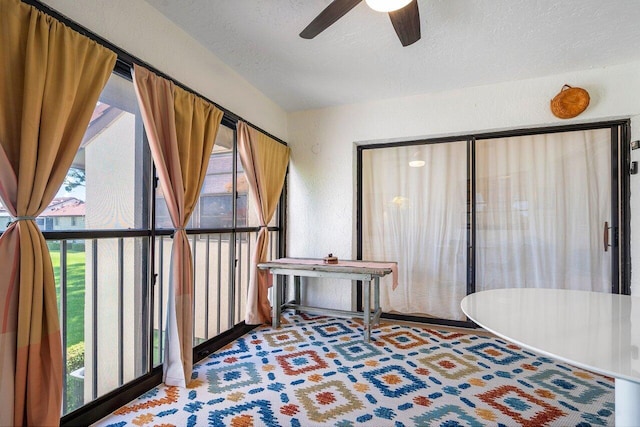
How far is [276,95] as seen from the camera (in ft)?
11.2

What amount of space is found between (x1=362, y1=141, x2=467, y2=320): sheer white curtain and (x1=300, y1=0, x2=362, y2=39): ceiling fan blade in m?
2.01

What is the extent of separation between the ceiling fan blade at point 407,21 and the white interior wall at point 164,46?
60.8 inches

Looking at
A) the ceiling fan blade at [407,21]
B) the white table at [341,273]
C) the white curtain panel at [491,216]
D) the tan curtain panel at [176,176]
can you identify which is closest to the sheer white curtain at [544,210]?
the white curtain panel at [491,216]

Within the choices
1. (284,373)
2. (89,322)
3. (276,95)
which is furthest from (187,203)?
(276,95)

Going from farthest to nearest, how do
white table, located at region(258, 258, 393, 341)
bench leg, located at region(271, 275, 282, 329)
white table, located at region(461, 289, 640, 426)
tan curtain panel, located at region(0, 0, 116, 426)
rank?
bench leg, located at region(271, 275, 282, 329) < white table, located at region(258, 258, 393, 341) < tan curtain panel, located at region(0, 0, 116, 426) < white table, located at region(461, 289, 640, 426)

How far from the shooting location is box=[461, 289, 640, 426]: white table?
89cm

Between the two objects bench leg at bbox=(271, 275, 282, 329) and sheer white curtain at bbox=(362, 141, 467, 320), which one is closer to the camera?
bench leg at bbox=(271, 275, 282, 329)

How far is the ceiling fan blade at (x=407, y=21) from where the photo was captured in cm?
163

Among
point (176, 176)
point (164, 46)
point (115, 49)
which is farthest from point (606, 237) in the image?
point (115, 49)

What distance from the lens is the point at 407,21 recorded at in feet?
5.70

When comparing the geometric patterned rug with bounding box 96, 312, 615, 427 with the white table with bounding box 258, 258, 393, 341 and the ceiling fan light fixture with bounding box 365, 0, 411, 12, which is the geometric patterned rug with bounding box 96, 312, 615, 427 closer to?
the white table with bounding box 258, 258, 393, 341

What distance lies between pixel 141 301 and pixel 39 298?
0.74m

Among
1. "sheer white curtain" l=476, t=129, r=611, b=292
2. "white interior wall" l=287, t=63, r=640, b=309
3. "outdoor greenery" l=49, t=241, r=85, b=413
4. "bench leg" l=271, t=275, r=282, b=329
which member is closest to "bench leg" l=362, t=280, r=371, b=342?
"white interior wall" l=287, t=63, r=640, b=309

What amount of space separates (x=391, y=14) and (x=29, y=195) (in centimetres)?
200
